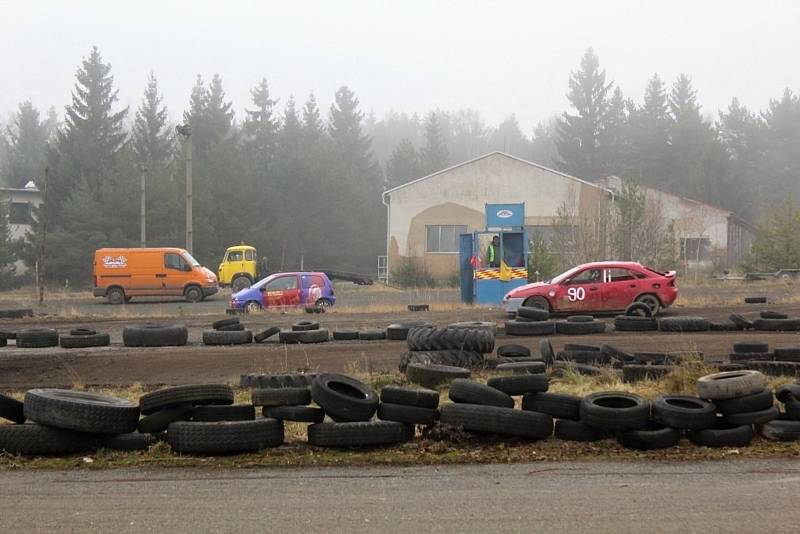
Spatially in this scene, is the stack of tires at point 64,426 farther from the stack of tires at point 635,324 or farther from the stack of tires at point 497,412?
the stack of tires at point 635,324

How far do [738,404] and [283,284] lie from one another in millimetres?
21092

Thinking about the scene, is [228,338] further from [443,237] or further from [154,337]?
[443,237]

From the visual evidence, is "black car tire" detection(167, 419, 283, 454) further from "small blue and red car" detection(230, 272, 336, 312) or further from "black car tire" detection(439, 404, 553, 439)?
"small blue and red car" detection(230, 272, 336, 312)

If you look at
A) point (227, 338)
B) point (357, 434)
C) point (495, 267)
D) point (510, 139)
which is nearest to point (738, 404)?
point (357, 434)

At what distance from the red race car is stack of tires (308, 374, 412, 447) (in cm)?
1381

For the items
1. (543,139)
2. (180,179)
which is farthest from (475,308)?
(543,139)

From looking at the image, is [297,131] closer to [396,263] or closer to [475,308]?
[396,263]

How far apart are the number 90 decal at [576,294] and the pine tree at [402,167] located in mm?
58111

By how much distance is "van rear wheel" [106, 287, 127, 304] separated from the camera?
36031mm

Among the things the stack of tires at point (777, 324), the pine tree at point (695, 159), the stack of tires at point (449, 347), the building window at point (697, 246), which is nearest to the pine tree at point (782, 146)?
the pine tree at point (695, 159)

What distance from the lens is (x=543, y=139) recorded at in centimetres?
11706

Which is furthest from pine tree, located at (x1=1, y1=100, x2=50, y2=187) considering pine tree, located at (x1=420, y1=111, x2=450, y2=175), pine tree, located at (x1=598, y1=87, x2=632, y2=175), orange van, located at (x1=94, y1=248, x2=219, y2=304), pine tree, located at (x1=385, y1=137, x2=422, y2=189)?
pine tree, located at (x1=598, y1=87, x2=632, y2=175)

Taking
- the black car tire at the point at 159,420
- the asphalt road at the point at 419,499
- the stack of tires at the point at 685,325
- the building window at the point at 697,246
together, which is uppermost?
the building window at the point at 697,246

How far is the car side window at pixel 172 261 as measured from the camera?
36.2 m
